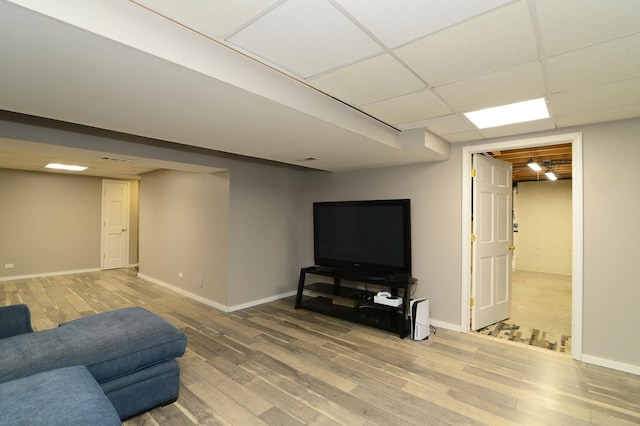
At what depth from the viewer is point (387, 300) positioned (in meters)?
3.76

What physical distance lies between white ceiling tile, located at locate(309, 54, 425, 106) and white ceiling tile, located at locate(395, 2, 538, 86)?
0.31 feet

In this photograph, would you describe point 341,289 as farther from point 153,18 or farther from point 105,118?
point 153,18

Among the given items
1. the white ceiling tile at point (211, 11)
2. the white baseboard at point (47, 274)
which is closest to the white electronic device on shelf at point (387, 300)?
the white ceiling tile at point (211, 11)

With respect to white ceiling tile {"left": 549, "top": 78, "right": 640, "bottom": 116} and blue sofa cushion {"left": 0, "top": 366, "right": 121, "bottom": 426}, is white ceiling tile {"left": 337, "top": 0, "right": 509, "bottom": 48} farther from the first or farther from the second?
blue sofa cushion {"left": 0, "top": 366, "right": 121, "bottom": 426}

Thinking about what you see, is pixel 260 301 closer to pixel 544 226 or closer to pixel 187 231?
pixel 187 231

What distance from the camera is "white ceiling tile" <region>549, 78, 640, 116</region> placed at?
2.16m

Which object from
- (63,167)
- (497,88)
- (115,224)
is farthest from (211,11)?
(115,224)

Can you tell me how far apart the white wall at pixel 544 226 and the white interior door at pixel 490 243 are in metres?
4.77

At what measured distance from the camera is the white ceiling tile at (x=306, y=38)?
1405 millimetres

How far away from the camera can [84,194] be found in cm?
715

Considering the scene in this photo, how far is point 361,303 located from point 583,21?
3.71 meters

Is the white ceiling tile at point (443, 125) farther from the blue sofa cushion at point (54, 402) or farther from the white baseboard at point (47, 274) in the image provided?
the white baseboard at point (47, 274)

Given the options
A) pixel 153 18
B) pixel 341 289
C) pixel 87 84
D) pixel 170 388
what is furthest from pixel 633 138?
pixel 170 388

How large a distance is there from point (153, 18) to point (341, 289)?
394 centimetres
